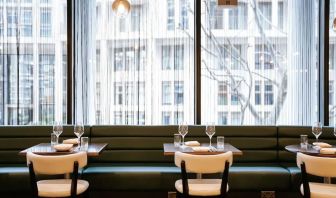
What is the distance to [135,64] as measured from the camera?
4668mm

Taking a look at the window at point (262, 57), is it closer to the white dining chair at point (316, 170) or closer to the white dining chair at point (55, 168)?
the white dining chair at point (316, 170)

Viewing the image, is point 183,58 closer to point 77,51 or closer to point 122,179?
point 77,51

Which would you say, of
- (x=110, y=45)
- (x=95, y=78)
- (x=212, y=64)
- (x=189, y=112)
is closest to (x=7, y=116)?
(x=95, y=78)

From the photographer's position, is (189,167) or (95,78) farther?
(95,78)

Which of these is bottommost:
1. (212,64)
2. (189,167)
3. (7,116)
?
(189,167)

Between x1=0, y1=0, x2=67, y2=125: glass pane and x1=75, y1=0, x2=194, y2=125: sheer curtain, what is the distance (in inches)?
9.3

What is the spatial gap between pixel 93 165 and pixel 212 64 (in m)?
1.97

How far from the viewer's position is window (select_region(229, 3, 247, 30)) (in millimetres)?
4695

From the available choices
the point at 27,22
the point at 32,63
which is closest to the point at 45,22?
the point at 27,22

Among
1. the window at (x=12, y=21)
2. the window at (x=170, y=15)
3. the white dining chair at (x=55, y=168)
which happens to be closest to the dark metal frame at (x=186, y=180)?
the white dining chair at (x=55, y=168)

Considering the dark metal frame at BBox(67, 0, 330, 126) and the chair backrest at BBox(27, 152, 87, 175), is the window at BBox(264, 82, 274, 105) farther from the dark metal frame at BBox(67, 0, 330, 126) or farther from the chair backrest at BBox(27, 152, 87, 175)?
the chair backrest at BBox(27, 152, 87, 175)

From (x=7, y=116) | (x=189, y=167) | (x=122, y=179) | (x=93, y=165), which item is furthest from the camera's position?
(x=7, y=116)

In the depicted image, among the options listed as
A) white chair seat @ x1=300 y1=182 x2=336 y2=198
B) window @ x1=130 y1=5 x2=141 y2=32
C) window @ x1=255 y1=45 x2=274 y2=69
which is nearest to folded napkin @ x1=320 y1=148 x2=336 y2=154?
white chair seat @ x1=300 y1=182 x2=336 y2=198

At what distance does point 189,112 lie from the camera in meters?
4.68
